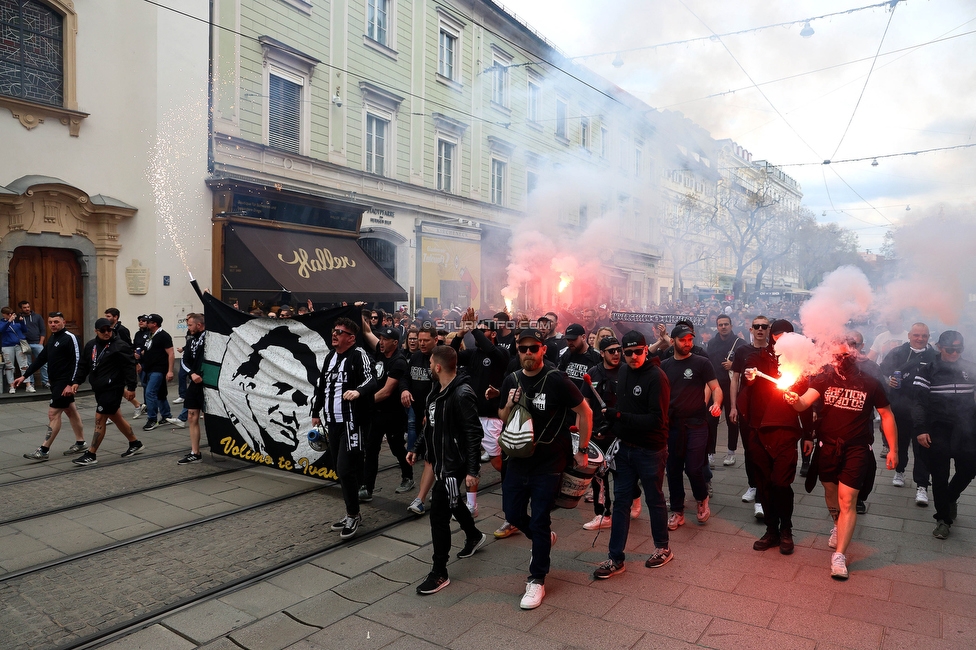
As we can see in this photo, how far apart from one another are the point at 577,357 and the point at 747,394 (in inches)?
71.6

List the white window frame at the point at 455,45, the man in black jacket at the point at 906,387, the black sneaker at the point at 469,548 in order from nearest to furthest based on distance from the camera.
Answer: the black sneaker at the point at 469,548 < the man in black jacket at the point at 906,387 < the white window frame at the point at 455,45

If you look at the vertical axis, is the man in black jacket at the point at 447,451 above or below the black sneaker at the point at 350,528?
above

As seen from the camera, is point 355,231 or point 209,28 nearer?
point 209,28

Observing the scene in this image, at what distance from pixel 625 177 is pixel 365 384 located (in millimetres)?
17148

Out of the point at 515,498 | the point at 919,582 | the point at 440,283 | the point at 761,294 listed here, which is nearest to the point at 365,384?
the point at 515,498

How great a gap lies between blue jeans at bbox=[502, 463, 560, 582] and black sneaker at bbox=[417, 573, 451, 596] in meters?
0.61

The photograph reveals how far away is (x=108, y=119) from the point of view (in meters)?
12.8

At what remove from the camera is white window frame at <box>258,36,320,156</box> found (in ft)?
49.0

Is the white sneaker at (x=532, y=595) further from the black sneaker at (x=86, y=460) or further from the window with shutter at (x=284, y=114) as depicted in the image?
the window with shutter at (x=284, y=114)

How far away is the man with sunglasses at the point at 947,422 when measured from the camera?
5.45 m

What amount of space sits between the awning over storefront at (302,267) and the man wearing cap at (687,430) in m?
10.8

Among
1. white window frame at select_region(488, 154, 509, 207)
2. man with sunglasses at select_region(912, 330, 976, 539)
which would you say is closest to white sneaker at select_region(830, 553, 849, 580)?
man with sunglasses at select_region(912, 330, 976, 539)

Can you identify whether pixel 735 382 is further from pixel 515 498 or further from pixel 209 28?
pixel 209 28

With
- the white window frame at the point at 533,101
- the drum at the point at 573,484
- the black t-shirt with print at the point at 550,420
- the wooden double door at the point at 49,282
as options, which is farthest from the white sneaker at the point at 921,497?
the white window frame at the point at 533,101
